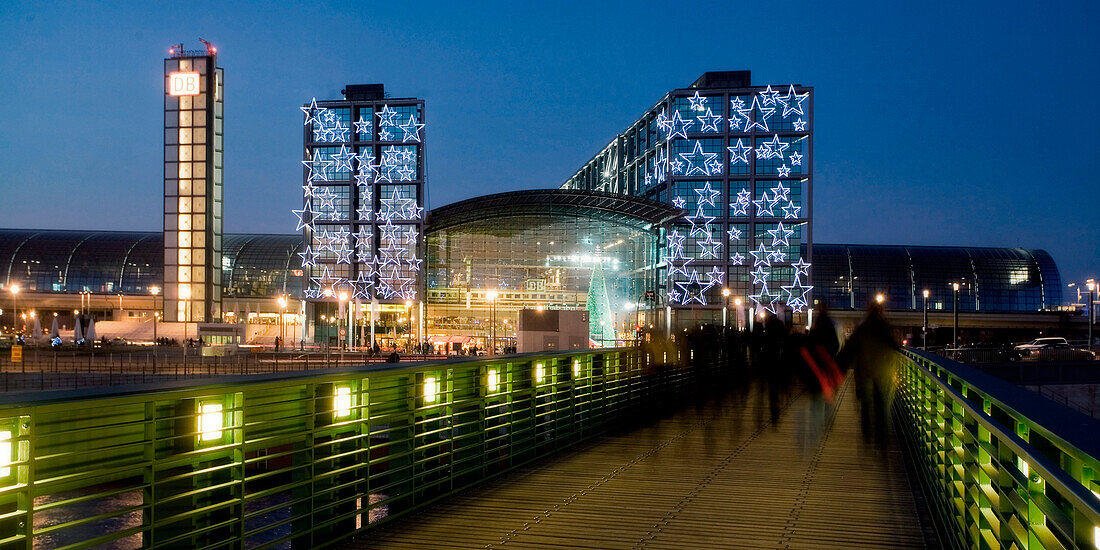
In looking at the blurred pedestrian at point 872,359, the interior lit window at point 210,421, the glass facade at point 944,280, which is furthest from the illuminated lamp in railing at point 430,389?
the glass facade at point 944,280

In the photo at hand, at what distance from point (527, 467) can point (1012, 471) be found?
27.4ft

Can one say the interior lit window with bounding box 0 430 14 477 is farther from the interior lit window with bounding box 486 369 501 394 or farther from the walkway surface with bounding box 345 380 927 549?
the interior lit window with bounding box 486 369 501 394

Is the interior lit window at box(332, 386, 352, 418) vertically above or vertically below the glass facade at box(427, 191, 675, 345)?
below

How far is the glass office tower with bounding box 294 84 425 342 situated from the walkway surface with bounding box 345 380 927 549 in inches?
2494

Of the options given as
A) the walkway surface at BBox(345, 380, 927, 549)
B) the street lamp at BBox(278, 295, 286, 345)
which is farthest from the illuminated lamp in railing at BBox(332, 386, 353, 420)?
the street lamp at BBox(278, 295, 286, 345)

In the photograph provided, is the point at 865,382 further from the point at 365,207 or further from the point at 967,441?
the point at 365,207

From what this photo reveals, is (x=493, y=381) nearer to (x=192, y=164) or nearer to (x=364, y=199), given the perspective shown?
(x=192, y=164)

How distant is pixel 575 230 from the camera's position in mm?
81062

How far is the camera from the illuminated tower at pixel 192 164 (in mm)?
71438

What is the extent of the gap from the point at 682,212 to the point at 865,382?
62056 mm

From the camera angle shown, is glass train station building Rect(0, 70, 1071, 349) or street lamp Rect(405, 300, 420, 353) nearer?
street lamp Rect(405, 300, 420, 353)

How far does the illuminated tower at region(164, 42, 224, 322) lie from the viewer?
71.4 m

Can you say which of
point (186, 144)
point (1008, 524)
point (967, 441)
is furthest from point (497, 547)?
point (186, 144)

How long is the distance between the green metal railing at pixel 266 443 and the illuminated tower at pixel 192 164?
6346cm
